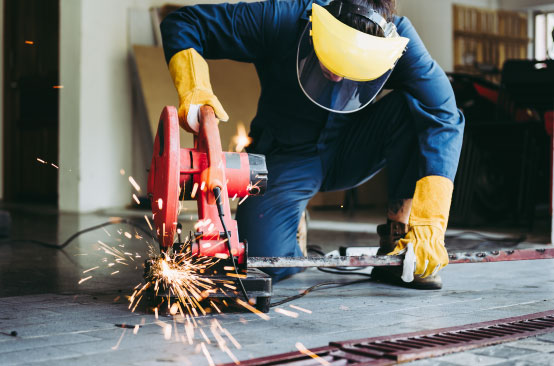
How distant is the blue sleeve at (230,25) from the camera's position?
2.59 m

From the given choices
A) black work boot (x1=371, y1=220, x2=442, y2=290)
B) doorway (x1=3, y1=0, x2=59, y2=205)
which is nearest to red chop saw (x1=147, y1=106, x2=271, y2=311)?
black work boot (x1=371, y1=220, x2=442, y2=290)

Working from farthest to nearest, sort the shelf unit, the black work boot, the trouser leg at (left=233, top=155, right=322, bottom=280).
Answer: the shelf unit < the trouser leg at (left=233, top=155, right=322, bottom=280) < the black work boot

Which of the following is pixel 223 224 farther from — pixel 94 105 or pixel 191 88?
pixel 94 105

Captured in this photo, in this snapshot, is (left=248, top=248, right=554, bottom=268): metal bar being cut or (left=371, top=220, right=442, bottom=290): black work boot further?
(left=371, top=220, right=442, bottom=290): black work boot

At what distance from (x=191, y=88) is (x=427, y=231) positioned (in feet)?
3.10

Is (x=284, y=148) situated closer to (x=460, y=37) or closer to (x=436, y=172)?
(x=436, y=172)

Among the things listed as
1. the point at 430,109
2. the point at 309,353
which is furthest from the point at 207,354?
the point at 430,109

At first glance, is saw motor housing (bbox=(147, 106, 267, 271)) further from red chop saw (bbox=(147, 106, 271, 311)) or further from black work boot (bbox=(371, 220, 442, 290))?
black work boot (bbox=(371, 220, 442, 290))

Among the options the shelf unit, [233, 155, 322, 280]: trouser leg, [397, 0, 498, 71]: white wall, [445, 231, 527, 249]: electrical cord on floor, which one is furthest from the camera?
the shelf unit

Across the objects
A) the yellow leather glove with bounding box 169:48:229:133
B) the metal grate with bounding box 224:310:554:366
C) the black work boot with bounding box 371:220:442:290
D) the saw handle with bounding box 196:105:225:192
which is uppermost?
the yellow leather glove with bounding box 169:48:229:133

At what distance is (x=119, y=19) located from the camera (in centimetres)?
751

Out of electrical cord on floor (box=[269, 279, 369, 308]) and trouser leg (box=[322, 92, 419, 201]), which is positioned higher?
trouser leg (box=[322, 92, 419, 201])

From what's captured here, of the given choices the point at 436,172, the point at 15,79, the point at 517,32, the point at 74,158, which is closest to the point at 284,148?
the point at 436,172

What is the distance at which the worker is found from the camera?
242 centimetres
